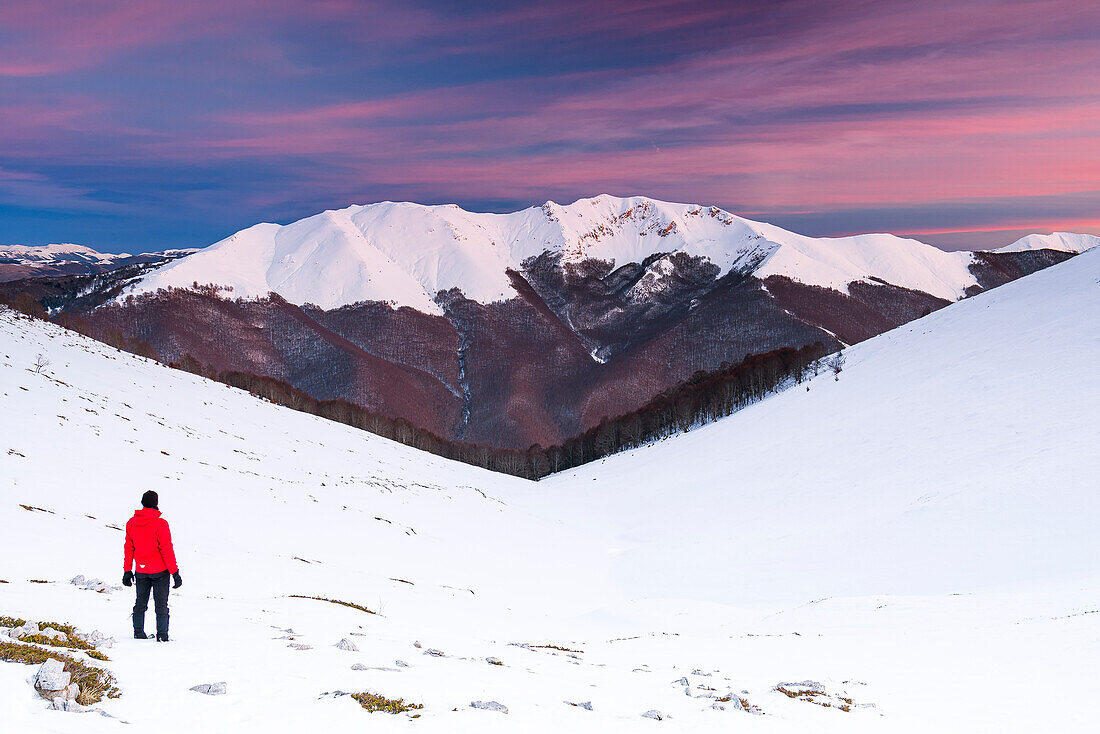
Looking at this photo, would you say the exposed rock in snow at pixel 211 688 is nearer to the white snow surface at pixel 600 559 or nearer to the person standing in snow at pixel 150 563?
the white snow surface at pixel 600 559

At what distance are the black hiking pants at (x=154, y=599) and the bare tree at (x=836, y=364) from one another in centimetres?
7231

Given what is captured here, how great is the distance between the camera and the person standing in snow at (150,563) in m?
10.0

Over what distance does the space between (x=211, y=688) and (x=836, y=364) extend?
83.6 meters

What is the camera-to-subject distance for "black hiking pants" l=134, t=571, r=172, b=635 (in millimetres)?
9992

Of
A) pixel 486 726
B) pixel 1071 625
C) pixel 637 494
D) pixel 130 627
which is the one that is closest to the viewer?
pixel 486 726

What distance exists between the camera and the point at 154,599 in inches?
396

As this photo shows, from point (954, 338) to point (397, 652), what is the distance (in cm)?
6939

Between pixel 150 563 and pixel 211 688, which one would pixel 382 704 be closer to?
pixel 211 688

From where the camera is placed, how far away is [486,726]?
7898 millimetres

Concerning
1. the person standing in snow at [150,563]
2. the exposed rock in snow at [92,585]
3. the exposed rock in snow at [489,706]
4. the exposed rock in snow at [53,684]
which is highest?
the person standing in snow at [150,563]

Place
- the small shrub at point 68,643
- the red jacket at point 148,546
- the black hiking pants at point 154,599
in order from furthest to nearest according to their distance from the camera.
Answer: the red jacket at point 148,546, the black hiking pants at point 154,599, the small shrub at point 68,643

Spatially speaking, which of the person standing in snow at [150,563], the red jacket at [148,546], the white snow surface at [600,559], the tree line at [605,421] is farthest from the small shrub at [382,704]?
the tree line at [605,421]

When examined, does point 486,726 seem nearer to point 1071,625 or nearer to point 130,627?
point 130,627

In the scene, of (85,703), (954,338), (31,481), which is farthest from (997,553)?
(954,338)
